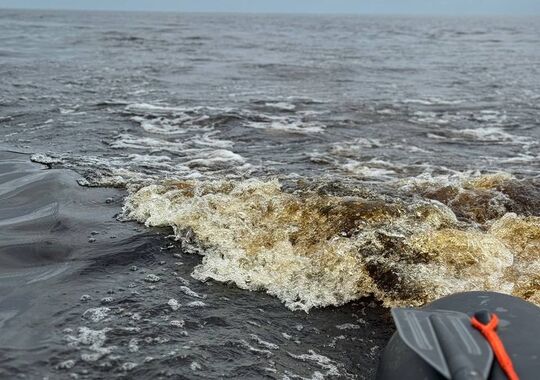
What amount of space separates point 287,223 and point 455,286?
1706 mm

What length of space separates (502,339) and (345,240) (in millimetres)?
2533

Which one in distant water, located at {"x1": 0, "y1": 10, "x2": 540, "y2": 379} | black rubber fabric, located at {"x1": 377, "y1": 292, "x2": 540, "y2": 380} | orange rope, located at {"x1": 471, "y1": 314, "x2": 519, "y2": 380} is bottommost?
distant water, located at {"x1": 0, "y1": 10, "x2": 540, "y2": 379}

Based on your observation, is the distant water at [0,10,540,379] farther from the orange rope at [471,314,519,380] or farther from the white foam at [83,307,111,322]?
the orange rope at [471,314,519,380]

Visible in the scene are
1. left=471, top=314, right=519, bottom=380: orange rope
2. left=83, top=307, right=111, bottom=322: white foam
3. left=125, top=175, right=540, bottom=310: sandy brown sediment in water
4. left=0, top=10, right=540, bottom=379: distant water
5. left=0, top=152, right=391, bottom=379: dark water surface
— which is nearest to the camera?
left=471, top=314, right=519, bottom=380: orange rope

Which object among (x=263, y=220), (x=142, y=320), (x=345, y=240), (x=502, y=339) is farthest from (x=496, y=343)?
(x=263, y=220)

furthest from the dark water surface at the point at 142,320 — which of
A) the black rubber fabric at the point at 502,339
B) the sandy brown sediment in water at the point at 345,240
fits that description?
the black rubber fabric at the point at 502,339

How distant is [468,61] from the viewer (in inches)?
1011

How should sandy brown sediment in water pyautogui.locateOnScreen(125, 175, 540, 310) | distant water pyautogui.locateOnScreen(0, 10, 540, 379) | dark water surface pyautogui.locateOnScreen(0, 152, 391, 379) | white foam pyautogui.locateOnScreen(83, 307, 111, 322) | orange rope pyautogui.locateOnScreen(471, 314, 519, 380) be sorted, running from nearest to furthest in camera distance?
orange rope pyautogui.locateOnScreen(471, 314, 519, 380) → dark water surface pyautogui.locateOnScreen(0, 152, 391, 379) → distant water pyautogui.locateOnScreen(0, 10, 540, 379) → white foam pyautogui.locateOnScreen(83, 307, 111, 322) → sandy brown sediment in water pyautogui.locateOnScreen(125, 175, 540, 310)

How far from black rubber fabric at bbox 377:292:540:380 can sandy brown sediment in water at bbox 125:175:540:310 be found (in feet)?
4.72

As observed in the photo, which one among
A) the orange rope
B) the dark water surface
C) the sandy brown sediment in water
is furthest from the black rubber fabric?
the sandy brown sediment in water

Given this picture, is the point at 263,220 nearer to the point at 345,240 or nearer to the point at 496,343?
the point at 345,240

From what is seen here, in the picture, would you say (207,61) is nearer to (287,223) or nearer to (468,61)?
(468,61)

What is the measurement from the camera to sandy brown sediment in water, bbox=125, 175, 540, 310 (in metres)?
4.50

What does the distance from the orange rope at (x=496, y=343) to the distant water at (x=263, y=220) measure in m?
1.16
